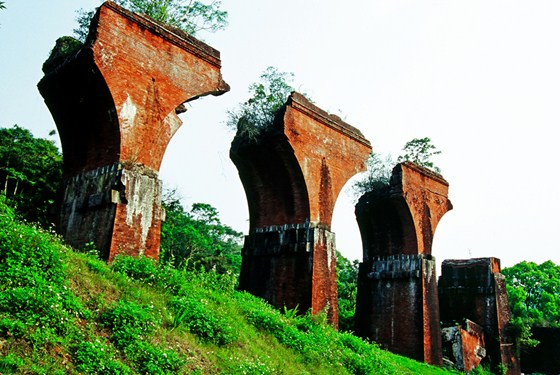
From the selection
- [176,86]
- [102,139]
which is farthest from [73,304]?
[176,86]

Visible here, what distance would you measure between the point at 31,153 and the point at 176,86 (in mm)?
11682

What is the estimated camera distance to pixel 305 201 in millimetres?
10828

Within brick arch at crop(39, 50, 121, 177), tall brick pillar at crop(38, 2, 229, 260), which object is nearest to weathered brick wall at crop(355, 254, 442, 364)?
tall brick pillar at crop(38, 2, 229, 260)

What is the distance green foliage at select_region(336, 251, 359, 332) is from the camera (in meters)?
15.5

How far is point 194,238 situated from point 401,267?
53.2 feet

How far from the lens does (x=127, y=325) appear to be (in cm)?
495

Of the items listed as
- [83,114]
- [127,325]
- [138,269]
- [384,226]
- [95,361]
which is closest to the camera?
[95,361]

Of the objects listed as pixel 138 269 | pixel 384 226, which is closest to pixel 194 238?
pixel 384 226

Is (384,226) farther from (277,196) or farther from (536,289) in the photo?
(536,289)

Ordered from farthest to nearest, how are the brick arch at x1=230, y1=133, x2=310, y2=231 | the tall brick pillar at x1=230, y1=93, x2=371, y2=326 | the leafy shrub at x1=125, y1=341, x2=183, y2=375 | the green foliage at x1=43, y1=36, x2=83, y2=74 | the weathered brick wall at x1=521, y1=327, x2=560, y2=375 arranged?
the weathered brick wall at x1=521, y1=327, x2=560, y2=375 < the brick arch at x1=230, y1=133, x2=310, y2=231 < the tall brick pillar at x1=230, y1=93, x2=371, y2=326 < the green foliage at x1=43, y1=36, x2=83, y2=74 < the leafy shrub at x1=125, y1=341, x2=183, y2=375

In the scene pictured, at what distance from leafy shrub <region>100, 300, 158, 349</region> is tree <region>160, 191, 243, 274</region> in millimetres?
12814

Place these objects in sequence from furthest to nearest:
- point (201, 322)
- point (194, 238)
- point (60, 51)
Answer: point (194, 238) < point (60, 51) < point (201, 322)

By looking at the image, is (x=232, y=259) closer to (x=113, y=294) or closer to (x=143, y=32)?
(x=143, y=32)

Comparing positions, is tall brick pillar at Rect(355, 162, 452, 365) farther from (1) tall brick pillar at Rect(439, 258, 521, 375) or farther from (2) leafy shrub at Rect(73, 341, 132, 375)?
(2) leafy shrub at Rect(73, 341, 132, 375)
